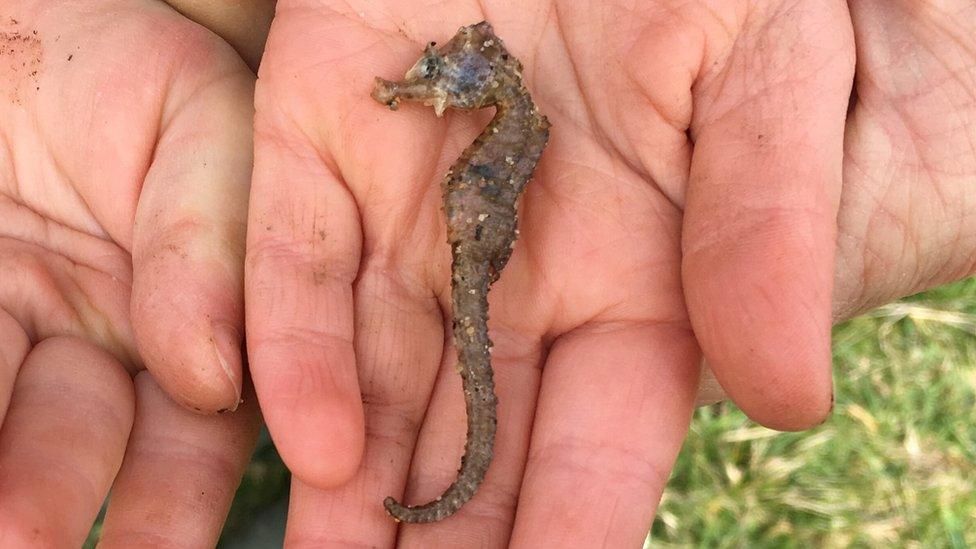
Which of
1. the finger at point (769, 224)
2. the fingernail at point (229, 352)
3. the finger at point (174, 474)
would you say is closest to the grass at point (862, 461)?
→ the finger at point (769, 224)

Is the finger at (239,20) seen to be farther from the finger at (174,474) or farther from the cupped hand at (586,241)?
Result: the finger at (174,474)

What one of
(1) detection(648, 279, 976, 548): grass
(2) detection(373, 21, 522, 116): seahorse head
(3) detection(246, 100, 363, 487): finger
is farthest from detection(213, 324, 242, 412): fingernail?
(1) detection(648, 279, 976, 548): grass

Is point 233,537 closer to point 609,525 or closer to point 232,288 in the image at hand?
point 232,288

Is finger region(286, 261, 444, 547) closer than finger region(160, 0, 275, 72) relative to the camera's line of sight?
Yes

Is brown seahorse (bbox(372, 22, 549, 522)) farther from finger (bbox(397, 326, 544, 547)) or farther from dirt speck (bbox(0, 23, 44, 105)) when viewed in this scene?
dirt speck (bbox(0, 23, 44, 105))

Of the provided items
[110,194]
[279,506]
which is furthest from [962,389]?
[110,194]

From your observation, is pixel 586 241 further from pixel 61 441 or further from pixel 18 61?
pixel 18 61
